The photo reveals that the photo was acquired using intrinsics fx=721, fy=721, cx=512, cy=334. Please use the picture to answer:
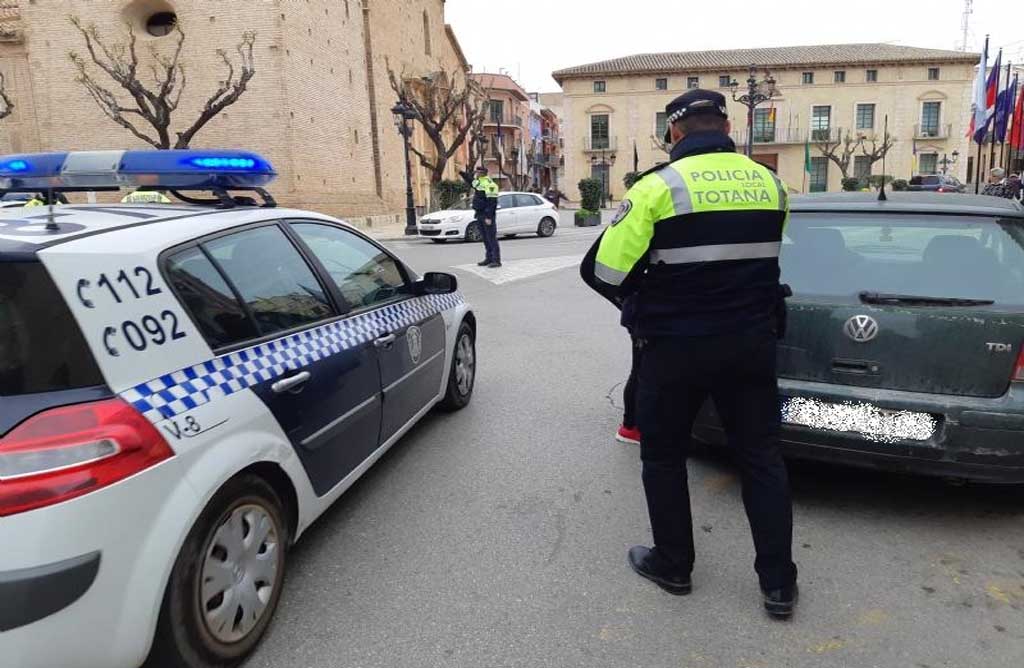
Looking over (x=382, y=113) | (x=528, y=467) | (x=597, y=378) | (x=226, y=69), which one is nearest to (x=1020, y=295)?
(x=528, y=467)

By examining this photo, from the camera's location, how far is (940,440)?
3.13 m

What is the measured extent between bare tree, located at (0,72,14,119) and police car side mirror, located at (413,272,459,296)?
2516cm

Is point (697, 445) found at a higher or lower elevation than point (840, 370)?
lower

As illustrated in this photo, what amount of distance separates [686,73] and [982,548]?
209 ft

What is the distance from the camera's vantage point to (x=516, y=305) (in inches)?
392

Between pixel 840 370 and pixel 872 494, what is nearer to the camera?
pixel 840 370

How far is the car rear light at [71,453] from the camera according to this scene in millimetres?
1821

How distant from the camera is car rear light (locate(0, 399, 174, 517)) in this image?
1.82 m

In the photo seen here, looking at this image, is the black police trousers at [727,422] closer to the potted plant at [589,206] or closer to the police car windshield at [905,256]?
the police car windshield at [905,256]

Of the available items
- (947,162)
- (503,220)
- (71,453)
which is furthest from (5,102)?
(947,162)

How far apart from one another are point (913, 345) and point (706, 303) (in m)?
1.29

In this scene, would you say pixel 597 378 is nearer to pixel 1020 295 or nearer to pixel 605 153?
pixel 1020 295

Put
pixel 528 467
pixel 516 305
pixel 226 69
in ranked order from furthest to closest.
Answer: pixel 226 69, pixel 516 305, pixel 528 467

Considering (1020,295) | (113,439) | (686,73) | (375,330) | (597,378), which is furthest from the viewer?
(686,73)
